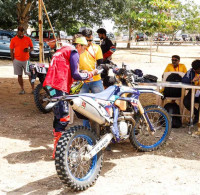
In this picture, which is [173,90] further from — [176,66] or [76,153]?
[76,153]

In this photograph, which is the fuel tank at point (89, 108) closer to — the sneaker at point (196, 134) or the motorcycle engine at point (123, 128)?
the motorcycle engine at point (123, 128)

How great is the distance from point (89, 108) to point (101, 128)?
59 cm

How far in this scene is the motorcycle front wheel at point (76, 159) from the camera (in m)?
3.37

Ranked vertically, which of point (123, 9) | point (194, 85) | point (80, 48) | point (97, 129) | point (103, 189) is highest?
point (123, 9)

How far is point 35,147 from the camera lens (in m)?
5.04

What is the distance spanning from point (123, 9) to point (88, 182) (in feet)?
70.8

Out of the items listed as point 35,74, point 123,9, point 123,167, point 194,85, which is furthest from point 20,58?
point 123,9

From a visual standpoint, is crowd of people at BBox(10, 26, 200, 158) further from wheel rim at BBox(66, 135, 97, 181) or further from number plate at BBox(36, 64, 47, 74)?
number plate at BBox(36, 64, 47, 74)

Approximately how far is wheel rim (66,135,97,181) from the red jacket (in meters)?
0.79

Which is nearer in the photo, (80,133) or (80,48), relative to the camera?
(80,133)

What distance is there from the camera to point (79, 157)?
12.0 feet

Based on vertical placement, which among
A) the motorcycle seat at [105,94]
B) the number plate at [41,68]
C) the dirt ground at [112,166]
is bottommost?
the dirt ground at [112,166]

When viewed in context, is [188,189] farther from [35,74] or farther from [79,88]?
[35,74]

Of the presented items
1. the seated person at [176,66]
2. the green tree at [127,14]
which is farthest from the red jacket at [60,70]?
the green tree at [127,14]
